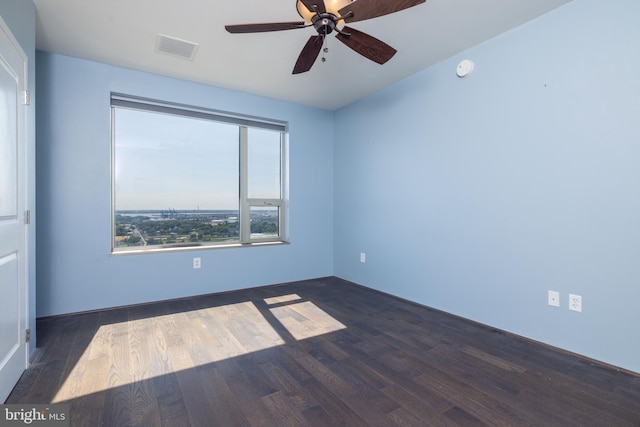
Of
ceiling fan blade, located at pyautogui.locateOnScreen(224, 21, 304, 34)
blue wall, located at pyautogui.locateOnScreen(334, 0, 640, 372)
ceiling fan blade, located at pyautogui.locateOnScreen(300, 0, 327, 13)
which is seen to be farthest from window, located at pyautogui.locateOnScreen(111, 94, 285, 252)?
ceiling fan blade, located at pyautogui.locateOnScreen(300, 0, 327, 13)

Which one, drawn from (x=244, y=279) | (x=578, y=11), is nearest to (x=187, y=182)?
(x=244, y=279)

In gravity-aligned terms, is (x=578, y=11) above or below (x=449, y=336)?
above

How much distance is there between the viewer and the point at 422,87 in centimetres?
318

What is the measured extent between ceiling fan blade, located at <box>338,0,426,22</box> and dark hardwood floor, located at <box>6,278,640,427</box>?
2.07 metres

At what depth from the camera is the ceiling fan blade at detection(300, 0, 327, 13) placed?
1.51 m

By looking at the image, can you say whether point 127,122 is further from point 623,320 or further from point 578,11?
point 623,320

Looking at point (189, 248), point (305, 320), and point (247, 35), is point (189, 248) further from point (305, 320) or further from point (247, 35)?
point (247, 35)

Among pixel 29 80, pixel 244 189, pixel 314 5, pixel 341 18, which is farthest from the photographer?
pixel 244 189

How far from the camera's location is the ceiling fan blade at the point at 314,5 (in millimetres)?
1510

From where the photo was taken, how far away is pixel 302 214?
425 cm

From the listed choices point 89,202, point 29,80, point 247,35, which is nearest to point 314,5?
point 247,35

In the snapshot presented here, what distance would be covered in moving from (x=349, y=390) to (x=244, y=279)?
234 cm

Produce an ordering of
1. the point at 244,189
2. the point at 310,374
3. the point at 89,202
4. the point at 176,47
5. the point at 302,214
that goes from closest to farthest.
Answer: the point at 310,374 → the point at 176,47 → the point at 89,202 → the point at 244,189 → the point at 302,214

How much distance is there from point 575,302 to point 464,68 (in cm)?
207
